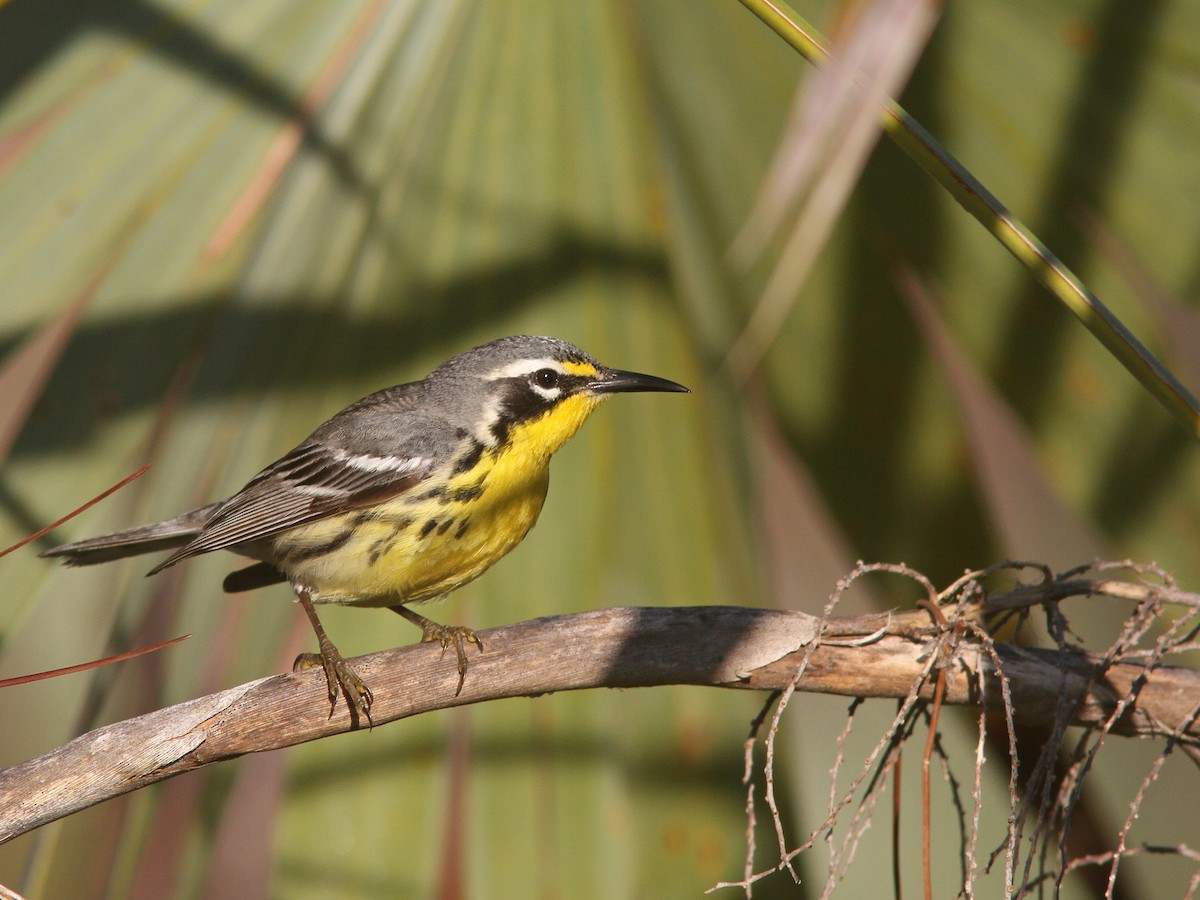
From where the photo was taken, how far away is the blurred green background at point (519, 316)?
2162 mm

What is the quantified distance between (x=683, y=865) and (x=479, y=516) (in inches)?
33.6

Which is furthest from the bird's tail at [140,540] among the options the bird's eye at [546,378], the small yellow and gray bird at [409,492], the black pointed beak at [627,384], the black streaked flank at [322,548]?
the black pointed beak at [627,384]

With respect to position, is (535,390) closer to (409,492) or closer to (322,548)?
(409,492)

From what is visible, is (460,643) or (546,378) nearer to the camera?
(460,643)

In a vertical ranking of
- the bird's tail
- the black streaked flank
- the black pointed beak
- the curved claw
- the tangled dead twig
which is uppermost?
the black pointed beak

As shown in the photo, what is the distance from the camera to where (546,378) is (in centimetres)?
253

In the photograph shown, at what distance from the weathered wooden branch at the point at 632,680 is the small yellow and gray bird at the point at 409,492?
1.55 feet

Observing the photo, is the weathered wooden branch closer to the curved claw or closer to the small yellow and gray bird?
the curved claw

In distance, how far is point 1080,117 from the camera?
7.14 ft

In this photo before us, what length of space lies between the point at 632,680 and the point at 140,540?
131cm

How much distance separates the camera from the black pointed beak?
91.4 inches

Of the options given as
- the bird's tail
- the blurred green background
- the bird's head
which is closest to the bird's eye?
the bird's head

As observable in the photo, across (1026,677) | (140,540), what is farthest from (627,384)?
(140,540)

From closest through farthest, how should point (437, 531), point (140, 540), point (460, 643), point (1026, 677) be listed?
1. point (1026, 677)
2. point (460, 643)
3. point (437, 531)
4. point (140, 540)
